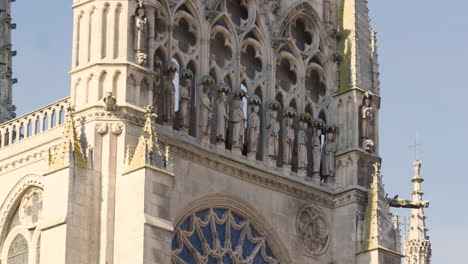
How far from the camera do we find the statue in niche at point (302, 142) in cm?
4053

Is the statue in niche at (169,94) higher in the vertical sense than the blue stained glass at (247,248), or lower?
higher

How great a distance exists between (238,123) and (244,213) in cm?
232

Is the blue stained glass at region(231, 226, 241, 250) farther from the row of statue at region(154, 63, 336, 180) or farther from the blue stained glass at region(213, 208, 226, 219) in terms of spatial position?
the row of statue at region(154, 63, 336, 180)

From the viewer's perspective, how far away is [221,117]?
3850cm

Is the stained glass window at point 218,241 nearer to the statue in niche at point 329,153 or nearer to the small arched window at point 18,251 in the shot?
the statue in niche at point 329,153

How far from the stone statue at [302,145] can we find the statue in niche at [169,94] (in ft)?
15.5

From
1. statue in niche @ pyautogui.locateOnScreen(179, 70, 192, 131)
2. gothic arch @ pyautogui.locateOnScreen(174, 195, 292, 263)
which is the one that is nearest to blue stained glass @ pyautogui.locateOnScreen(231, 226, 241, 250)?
gothic arch @ pyautogui.locateOnScreen(174, 195, 292, 263)

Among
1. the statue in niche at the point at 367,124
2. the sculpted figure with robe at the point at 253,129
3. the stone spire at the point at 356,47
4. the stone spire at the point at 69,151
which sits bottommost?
the stone spire at the point at 69,151

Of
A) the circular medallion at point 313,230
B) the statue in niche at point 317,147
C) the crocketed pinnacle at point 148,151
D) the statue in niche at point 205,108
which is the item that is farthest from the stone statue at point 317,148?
the crocketed pinnacle at point 148,151

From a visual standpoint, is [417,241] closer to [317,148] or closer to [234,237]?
[317,148]

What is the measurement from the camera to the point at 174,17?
38.2 meters

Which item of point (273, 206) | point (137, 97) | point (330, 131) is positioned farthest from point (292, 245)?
point (137, 97)

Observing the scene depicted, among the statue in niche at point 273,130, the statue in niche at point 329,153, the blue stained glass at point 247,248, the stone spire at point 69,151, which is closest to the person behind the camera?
the stone spire at point 69,151

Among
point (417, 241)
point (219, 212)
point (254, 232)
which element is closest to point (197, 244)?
point (219, 212)
